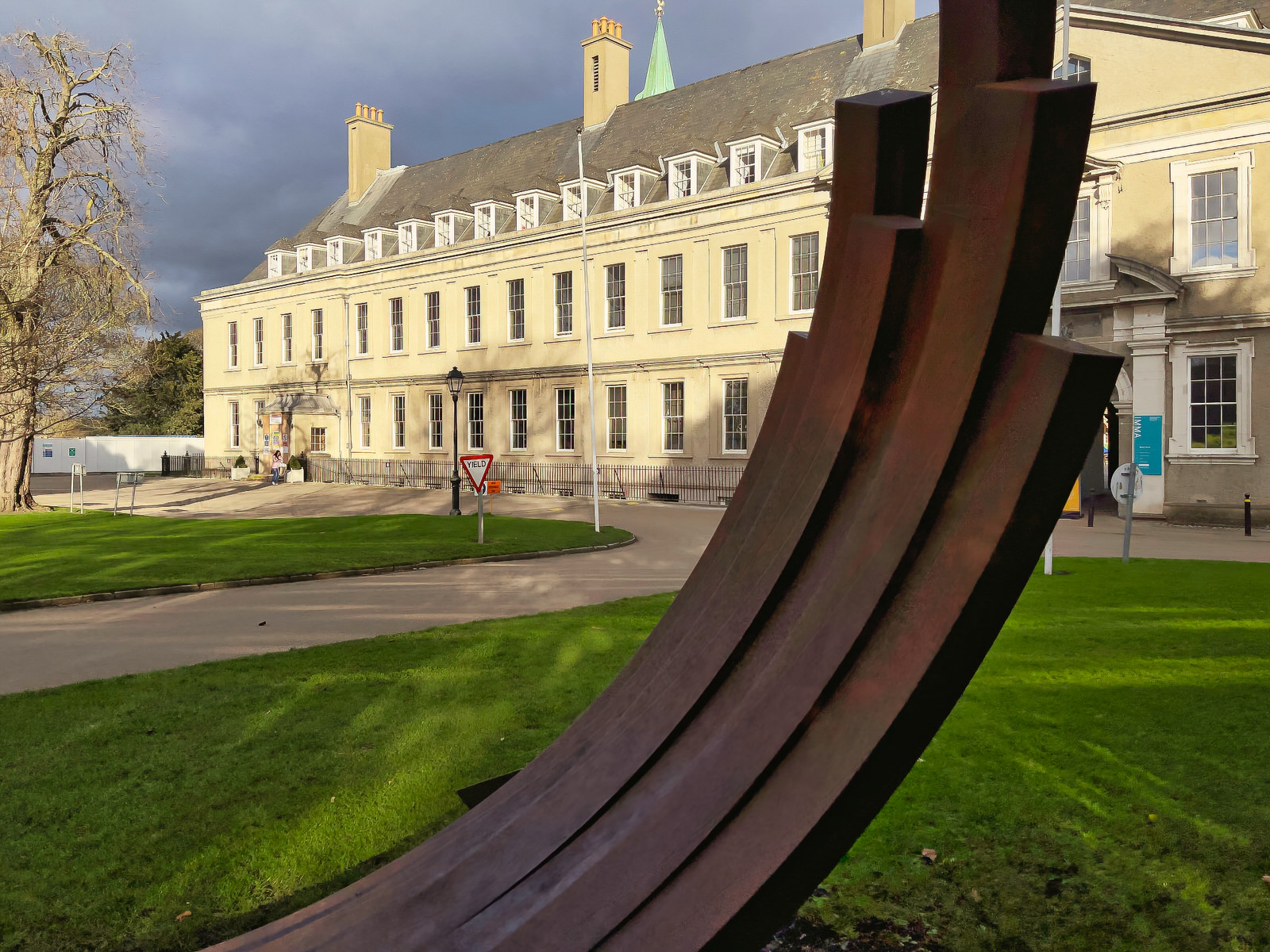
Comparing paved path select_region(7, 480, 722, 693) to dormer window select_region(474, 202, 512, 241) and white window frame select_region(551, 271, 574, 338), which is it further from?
dormer window select_region(474, 202, 512, 241)

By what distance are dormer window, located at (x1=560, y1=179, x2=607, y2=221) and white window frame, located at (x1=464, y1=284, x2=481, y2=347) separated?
4.81 m

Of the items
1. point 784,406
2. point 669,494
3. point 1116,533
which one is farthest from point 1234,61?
point 784,406

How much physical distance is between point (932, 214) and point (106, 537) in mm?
17359

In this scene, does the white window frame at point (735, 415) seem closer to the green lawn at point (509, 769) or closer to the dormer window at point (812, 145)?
the dormer window at point (812, 145)

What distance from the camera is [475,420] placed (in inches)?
1375

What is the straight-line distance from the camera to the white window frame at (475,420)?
34.8m

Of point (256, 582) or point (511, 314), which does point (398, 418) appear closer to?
point (511, 314)

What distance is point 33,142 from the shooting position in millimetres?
21938

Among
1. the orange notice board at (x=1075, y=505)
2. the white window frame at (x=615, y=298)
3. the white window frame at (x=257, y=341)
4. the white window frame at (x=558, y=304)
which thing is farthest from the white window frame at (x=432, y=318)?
the orange notice board at (x=1075, y=505)

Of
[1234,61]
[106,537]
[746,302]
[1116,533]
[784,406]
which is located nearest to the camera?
[784,406]

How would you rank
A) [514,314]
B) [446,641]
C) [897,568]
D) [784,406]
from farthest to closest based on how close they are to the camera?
[514,314]
[446,641]
[784,406]
[897,568]

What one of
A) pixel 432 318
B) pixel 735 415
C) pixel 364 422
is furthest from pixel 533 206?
pixel 735 415

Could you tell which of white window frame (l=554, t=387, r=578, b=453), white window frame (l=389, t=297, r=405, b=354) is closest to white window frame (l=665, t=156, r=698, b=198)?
white window frame (l=554, t=387, r=578, b=453)

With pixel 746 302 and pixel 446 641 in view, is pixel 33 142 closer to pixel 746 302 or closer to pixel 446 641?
pixel 746 302
